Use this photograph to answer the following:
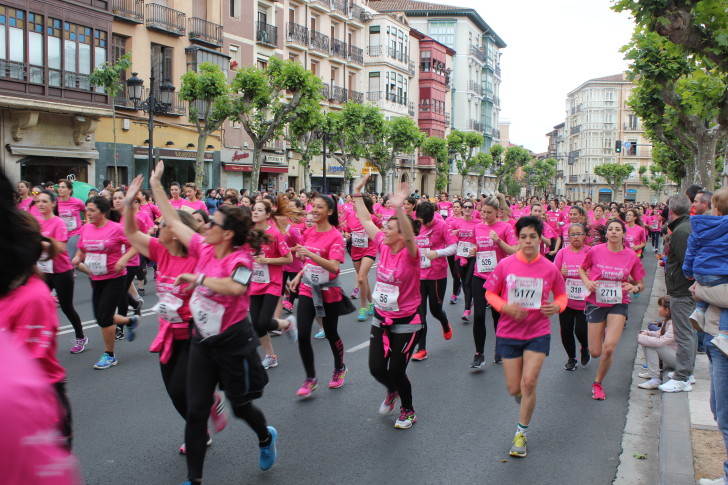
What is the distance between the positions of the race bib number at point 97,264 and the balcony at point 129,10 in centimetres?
2173

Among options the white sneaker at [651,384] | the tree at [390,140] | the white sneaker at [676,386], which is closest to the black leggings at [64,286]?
the white sneaker at [651,384]

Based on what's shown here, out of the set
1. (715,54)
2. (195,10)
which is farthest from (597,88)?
(715,54)

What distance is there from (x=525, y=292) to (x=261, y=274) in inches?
113

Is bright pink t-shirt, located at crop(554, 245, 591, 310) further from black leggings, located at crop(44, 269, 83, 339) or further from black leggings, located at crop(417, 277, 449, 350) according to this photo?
black leggings, located at crop(44, 269, 83, 339)

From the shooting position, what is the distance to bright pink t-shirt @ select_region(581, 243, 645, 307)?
7.11m

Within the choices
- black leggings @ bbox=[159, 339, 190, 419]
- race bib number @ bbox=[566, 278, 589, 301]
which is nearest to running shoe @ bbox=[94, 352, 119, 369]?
black leggings @ bbox=[159, 339, 190, 419]

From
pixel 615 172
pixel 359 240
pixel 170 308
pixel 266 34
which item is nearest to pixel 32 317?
pixel 170 308

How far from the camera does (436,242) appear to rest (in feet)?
30.6

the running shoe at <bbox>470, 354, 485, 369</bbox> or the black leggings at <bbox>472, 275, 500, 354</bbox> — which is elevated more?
the black leggings at <bbox>472, 275, 500, 354</bbox>

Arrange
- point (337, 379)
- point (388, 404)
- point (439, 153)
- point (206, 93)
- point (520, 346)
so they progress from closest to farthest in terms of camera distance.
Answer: point (520, 346) → point (388, 404) → point (337, 379) → point (206, 93) → point (439, 153)

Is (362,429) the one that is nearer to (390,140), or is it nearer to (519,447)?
(519,447)

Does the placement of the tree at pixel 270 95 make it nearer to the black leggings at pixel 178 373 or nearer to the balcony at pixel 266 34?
the balcony at pixel 266 34

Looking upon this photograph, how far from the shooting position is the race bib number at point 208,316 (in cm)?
440

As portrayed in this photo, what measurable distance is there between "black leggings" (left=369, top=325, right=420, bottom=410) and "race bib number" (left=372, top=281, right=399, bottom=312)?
200mm
